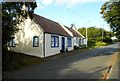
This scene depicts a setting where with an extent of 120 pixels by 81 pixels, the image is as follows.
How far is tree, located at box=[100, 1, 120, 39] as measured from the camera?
87.9ft

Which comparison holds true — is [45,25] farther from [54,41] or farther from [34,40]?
[34,40]

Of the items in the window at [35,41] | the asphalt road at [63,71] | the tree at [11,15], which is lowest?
the asphalt road at [63,71]

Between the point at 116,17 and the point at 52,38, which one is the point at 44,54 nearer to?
the point at 52,38

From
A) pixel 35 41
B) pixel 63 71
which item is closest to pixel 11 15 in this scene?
pixel 63 71

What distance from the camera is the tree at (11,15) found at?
16547 mm

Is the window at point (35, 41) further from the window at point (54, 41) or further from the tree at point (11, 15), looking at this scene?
the tree at point (11, 15)

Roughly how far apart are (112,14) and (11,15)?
1360cm

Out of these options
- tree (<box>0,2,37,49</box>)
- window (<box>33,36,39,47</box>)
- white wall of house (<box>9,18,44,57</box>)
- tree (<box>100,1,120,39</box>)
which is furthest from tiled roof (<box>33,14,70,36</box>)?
tree (<box>0,2,37,49</box>)

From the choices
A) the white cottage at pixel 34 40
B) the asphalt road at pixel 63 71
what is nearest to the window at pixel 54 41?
the white cottage at pixel 34 40

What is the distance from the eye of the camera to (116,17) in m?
27.8

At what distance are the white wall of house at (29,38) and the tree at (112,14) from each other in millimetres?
7979

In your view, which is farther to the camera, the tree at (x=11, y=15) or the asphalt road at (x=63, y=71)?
the tree at (x=11, y=15)

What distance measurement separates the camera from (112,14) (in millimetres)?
27578

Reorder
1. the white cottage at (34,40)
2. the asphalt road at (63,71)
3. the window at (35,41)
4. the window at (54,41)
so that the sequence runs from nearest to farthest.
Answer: the asphalt road at (63,71)
the white cottage at (34,40)
the window at (35,41)
the window at (54,41)
